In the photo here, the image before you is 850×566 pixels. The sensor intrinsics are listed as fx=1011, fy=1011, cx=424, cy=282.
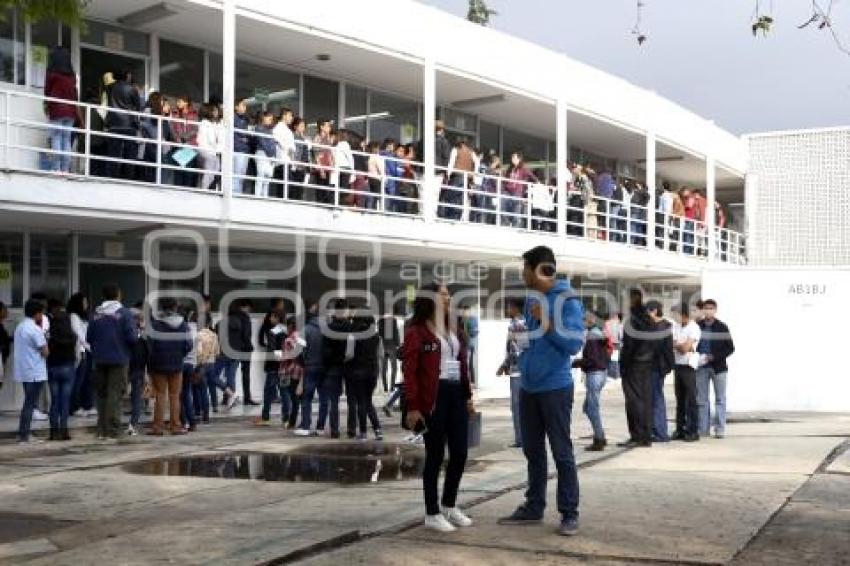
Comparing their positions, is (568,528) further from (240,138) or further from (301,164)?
(240,138)

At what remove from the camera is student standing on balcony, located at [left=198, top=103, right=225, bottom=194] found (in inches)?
588

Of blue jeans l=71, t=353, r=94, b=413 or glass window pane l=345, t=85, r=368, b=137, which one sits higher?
glass window pane l=345, t=85, r=368, b=137

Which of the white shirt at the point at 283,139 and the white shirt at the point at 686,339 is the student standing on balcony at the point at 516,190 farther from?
the white shirt at the point at 686,339

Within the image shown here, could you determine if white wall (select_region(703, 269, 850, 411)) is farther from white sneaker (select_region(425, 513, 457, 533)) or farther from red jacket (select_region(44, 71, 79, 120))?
white sneaker (select_region(425, 513, 457, 533))


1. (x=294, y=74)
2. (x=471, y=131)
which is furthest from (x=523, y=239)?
(x=294, y=74)

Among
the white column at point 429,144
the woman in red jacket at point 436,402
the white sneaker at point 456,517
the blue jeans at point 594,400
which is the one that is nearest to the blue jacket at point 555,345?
the woman in red jacket at point 436,402

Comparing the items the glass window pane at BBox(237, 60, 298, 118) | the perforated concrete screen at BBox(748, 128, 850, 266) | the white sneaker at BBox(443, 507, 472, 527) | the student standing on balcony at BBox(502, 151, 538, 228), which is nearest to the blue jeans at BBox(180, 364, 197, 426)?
the glass window pane at BBox(237, 60, 298, 118)

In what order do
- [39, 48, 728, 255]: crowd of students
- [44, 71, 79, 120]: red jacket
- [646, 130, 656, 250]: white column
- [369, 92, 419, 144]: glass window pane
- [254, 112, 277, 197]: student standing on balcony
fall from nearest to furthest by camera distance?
[44, 71, 79, 120]: red jacket < [39, 48, 728, 255]: crowd of students < [254, 112, 277, 197]: student standing on balcony < [369, 92, 419, 144]: glass window pane < [646, 130, 656, 250]: white column

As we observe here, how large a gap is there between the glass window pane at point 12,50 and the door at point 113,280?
2.98m

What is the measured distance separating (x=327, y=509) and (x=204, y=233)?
8.96m

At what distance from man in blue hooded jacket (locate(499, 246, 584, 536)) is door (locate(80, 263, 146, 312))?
10.6m

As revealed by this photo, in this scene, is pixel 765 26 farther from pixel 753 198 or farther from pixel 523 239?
pixel 753 198

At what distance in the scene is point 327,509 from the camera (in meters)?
7.57

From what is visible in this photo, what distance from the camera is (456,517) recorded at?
22.4ft
